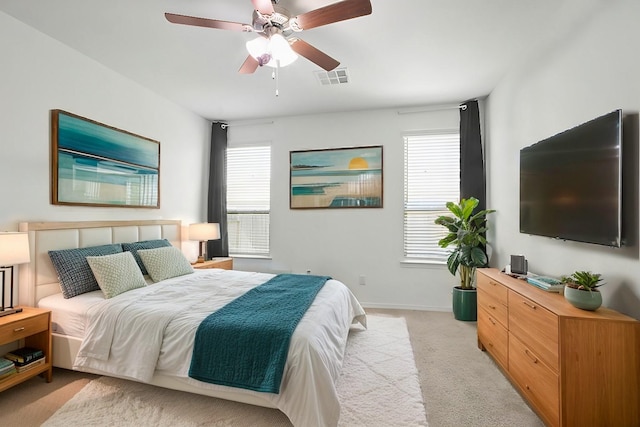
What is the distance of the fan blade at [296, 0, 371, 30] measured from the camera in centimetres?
171

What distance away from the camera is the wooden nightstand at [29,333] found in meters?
1.99

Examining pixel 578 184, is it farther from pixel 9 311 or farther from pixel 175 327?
pixel 9 311

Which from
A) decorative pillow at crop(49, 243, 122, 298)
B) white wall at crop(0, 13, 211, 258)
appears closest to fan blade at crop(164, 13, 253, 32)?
white wall at crop(0, 13, 211, 258)

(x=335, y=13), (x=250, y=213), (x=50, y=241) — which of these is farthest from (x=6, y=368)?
(x=335, y=13)

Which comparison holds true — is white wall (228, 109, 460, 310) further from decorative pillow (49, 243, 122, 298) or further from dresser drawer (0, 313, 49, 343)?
dresser drawer (0, 313, 49, 343)

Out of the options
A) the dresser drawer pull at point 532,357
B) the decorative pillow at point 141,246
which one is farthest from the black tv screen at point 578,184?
the decorative pillow at point 141,246

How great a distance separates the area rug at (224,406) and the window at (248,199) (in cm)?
261

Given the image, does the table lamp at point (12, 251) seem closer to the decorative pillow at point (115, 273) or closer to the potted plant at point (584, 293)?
the decorative pillow at point (115, 273)

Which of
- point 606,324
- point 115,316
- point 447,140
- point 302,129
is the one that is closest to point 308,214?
point 302,129

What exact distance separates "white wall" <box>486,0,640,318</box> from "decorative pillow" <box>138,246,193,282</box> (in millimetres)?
3509

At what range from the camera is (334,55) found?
2846 mm

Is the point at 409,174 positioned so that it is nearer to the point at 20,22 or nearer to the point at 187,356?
the point at 187,356

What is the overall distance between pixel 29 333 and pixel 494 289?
3576 millimetres

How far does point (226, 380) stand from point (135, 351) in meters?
0.74
